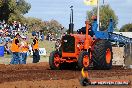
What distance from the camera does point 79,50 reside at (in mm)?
19188

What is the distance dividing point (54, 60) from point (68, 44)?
96 centimetres

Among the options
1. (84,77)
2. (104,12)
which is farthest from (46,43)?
(104,12)

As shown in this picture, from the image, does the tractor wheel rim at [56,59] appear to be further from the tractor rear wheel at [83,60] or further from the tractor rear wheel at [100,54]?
the tractor rear wheel at [100,54]

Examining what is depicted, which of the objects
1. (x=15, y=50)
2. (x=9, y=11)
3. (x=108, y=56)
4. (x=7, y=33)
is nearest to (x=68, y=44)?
(x=108, y=56)

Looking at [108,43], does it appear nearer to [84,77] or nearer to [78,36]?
[78,36]

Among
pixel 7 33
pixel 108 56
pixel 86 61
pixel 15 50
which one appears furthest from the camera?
pixel 7 33

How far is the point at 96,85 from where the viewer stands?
698 centimetres

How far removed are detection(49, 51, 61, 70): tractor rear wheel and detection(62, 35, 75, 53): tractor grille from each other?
0.42m

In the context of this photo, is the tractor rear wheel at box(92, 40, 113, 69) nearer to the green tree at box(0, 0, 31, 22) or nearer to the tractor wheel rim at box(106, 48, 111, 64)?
the tractor wheel rim at box(106, 48, 111, 64)

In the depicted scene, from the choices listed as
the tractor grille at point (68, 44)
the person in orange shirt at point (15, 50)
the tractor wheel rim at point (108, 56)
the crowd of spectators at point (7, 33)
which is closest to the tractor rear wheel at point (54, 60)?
the tractor grille at point (68, 44)

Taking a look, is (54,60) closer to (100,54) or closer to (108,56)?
(100,54)

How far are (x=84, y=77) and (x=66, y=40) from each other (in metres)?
12.2

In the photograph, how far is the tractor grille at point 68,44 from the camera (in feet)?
62.6

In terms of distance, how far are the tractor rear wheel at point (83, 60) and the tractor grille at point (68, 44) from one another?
2.83 ft
